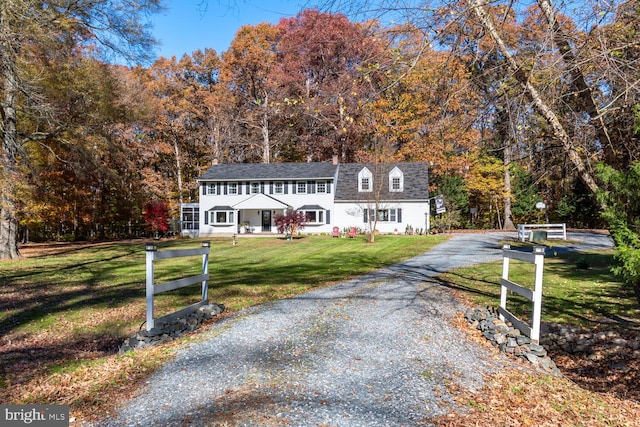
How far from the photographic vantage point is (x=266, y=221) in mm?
34281

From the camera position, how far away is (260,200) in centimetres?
3272

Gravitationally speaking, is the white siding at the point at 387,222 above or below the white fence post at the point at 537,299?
above

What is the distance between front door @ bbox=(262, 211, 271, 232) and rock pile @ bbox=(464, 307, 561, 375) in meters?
27.8

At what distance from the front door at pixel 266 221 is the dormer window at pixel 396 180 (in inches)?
401

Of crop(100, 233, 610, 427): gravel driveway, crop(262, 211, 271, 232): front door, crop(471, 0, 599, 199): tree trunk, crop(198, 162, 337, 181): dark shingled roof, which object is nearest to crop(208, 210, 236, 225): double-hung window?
crop(262, 211, 271, 232): front door

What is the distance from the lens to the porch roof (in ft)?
106

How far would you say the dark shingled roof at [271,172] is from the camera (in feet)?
109

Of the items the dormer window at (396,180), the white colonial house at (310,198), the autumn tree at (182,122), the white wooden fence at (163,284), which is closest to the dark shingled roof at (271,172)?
the white colonial house at (310,198)

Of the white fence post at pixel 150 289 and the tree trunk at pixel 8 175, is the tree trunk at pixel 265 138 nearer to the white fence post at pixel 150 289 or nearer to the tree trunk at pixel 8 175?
the tree trunk at pixel 8 175

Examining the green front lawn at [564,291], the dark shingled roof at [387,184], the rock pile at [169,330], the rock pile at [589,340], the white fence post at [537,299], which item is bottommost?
the rock pile at [589,340]

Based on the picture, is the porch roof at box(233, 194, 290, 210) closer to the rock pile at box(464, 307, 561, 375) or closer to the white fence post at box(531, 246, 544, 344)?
the rock pile at box(464, 307, 561, 375)

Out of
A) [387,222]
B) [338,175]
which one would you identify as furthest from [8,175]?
[387,222]

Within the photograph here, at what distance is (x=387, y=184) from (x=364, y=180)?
193 centimetres

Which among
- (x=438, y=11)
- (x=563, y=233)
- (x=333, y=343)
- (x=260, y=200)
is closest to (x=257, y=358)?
(x=333, y=343)
